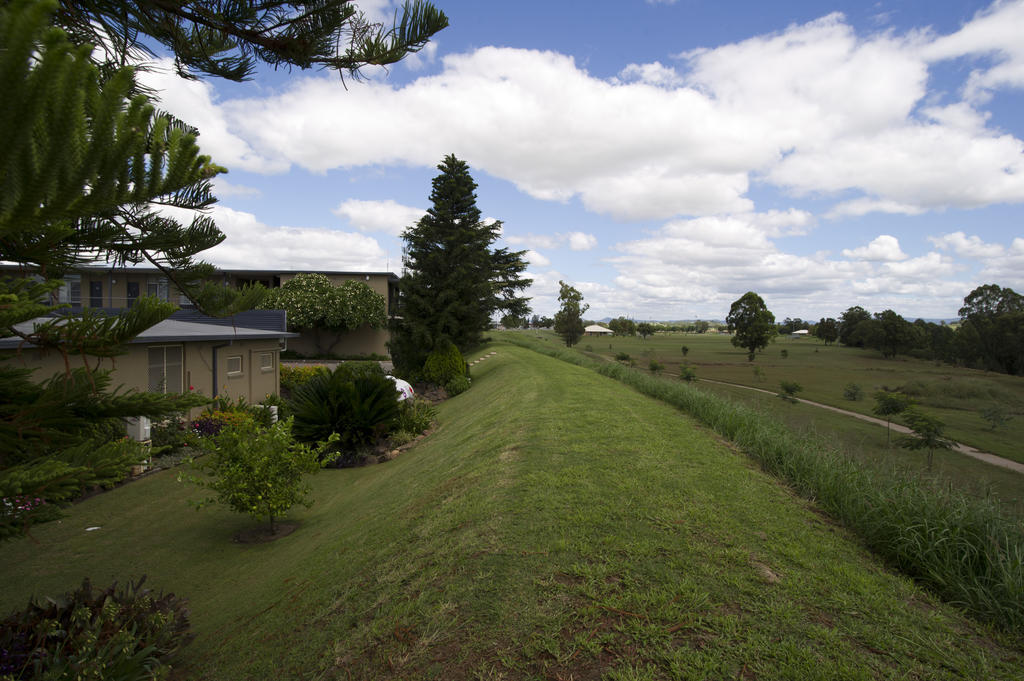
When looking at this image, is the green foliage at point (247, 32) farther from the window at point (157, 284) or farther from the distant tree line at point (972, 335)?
the distant tree line at point (972, 335)

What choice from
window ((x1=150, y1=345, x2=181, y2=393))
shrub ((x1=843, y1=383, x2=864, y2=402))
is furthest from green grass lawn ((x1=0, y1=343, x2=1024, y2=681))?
shrub ((x1=843, y1=383, x2=864, y2=402))

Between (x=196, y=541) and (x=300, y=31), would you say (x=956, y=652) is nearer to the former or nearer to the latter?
(x=300, y=31)

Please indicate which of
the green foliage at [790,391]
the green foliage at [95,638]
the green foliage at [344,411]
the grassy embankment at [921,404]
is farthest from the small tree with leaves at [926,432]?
the green foliage at [95,638]

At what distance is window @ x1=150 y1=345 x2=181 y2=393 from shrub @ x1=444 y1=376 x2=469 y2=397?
29.4 ft

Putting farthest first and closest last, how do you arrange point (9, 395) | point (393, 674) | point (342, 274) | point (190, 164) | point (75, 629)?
1. point (342, 274)
2. point (75, 629)
3. point (393, 674)
4. point (9, 395)
5. point (190, 164)

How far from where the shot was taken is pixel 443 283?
20125 mm

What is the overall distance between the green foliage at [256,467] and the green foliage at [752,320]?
42.7 metres

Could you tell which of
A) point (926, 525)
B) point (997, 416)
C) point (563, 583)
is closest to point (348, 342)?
point (997, 416)

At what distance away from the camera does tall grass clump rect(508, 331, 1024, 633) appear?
121 inches

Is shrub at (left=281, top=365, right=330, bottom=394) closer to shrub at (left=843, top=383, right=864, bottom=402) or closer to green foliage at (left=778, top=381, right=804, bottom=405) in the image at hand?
green foliage at (left=778, top=381, right=804, bottom=405)

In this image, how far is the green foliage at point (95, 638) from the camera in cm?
281

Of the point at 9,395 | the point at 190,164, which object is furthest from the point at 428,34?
the point at 9,395

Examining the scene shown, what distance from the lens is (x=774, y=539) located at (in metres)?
3.80

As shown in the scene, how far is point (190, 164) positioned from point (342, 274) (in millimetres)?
35892
